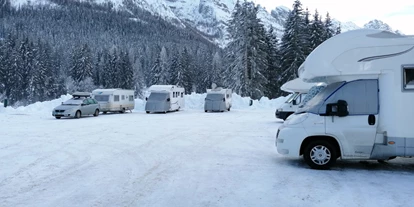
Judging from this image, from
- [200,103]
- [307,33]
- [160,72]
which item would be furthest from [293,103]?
[160,72]

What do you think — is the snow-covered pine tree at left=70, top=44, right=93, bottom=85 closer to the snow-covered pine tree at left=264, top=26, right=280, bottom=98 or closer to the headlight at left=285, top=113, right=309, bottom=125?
the snow-covered pine tree at left=264, top=26, right=280, bottom=98

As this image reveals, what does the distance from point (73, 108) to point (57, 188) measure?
61.3ft

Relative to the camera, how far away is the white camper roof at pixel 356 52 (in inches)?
296

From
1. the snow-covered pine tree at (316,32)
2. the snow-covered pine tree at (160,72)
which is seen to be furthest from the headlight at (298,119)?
the snow-covered pine tree at (160,72)

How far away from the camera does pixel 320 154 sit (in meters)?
7.90

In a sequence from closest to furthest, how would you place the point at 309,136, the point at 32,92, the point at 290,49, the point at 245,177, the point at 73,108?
the point at 245,177, the point at 309,136, the point at 73,108, the point at 290,49, the point at 32,92

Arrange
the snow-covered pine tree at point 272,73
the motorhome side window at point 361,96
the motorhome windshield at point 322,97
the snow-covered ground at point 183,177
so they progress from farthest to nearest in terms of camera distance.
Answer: the snow-covered pine tree at point 272,73, the motorhome windshield at point 322,97, the motorhome side window at point 361,96, the snow-covered ground at point 183,177

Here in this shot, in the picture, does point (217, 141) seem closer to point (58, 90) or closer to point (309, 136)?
point (309, 136)

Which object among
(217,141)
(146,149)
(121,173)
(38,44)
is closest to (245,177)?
(121,173)

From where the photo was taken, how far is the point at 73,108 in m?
23.8

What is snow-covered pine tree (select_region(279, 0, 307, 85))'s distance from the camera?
1774 inches

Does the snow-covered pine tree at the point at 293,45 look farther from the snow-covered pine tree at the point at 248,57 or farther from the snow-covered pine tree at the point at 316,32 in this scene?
the snow-covered pine tree at the point at 248,57

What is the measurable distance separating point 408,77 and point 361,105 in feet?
3.72

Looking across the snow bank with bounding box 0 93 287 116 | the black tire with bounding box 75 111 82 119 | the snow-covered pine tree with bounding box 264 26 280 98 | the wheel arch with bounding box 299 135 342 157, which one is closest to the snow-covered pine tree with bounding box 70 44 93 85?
the snow-covered pine tree with bounding box 264 26 280 98
